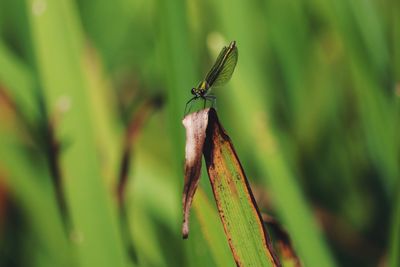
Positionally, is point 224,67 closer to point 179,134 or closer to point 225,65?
point 225,65

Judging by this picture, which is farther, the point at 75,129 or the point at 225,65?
the point at 75,129

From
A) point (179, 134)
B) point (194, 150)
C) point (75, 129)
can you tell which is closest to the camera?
point (194, 150)

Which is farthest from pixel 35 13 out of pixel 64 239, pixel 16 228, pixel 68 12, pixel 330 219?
pixel 330 219

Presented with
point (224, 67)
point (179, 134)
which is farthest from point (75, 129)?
point (224, 67)

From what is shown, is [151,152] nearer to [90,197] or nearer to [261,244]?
[90,197]

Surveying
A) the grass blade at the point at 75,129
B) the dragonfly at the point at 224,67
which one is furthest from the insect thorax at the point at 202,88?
the grass blade at the point at 75,129

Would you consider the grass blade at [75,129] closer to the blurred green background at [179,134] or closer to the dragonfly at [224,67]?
the blurred green background at [179,134]
